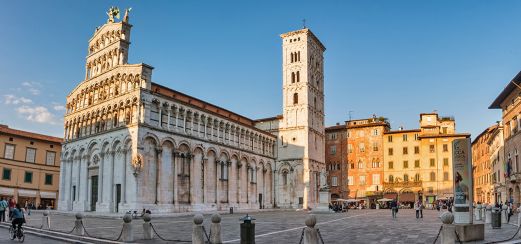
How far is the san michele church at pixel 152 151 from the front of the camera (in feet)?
129

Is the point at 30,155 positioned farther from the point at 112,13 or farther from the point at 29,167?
the point at 112,13

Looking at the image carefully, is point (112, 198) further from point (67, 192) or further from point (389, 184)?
point (389, 184)

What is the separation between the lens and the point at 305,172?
202ft

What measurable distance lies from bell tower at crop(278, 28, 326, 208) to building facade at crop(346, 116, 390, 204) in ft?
22.1

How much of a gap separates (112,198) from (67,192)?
9.81 meters

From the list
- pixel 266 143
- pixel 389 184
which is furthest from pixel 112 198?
pixel 389 184

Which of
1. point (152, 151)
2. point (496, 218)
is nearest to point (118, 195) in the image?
point (152, 151)

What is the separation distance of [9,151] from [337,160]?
46.7m

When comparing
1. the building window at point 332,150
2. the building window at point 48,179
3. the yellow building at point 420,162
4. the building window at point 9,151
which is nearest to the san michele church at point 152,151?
the building window at point 9,151

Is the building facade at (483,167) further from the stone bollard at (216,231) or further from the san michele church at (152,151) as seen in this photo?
the stone bollard at (216,231)

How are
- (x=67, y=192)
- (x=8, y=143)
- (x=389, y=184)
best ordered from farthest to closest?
(x=389, y=184) < (x=8, y=143) < (x=67, y=192)

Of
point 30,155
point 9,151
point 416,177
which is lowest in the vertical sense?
point 416,177

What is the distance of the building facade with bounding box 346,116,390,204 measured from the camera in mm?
70688

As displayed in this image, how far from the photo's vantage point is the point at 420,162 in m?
68.4
